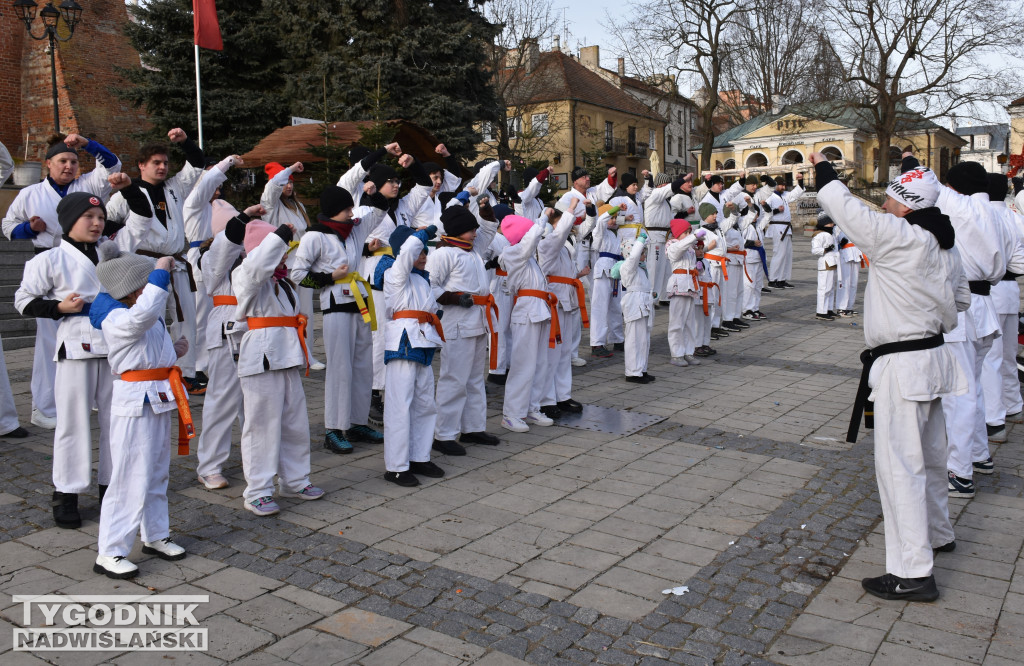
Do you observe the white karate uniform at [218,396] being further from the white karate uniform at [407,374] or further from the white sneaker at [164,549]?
the white sneaker at [164,549]

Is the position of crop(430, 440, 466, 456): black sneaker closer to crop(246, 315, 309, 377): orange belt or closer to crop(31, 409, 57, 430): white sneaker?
crop(246, 315, 309, 377): orange belt

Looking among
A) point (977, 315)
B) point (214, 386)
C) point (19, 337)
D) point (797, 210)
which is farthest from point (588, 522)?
point (797, 210)

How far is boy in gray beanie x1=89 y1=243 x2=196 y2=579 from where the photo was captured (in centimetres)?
443

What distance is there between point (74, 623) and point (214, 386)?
7.09 feet

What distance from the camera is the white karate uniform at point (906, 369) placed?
14.0 ft

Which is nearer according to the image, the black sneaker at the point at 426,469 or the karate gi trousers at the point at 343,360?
the black sneaker at the point at 426,469

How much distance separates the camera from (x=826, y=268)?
14.3m

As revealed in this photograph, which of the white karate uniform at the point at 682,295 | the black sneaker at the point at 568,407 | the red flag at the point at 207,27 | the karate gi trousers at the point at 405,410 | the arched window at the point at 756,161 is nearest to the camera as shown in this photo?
the karate gi trousers at the point at 405,410

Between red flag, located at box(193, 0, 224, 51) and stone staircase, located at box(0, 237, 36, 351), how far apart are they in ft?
15.4

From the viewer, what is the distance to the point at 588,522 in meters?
5.34

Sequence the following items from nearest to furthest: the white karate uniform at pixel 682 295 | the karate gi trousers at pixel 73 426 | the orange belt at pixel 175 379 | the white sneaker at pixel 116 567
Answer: the white sneaker at pixel 116 567 < the orange belt at pixel 175 379 < the karate gi trousers at pixel 73 426 < the white karate uniform at pixel 682 295

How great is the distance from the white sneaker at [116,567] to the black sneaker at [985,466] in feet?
18.9

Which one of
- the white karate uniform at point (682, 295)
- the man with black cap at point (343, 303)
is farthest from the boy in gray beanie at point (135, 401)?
the white karate uniform at point (682, 295)

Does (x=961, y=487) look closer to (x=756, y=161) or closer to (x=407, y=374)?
(x=407, y=374)
